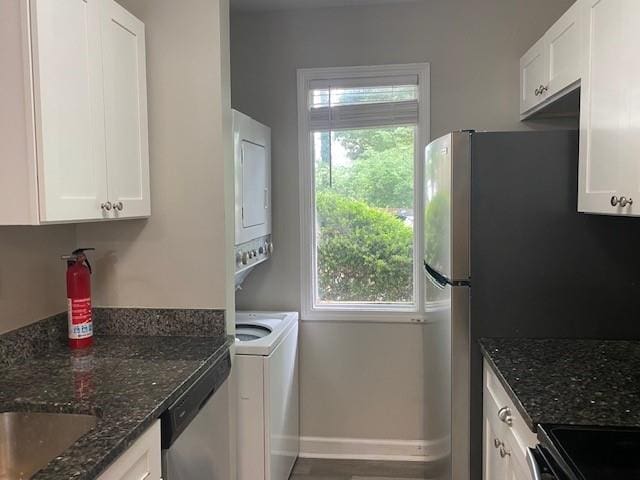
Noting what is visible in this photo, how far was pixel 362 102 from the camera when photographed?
3.06 meters

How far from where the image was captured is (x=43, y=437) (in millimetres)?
1475

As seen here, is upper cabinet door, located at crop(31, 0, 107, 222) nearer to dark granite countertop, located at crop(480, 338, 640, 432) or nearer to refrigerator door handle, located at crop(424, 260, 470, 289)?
refrigerator door handle, located at crop(424, 260, 470, 289)

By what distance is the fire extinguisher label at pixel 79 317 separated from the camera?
1994 millimetres

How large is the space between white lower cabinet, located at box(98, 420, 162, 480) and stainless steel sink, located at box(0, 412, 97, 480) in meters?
0.19

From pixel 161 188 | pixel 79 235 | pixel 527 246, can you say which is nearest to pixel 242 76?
pixel 161 188

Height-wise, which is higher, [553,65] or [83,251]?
[553,65]

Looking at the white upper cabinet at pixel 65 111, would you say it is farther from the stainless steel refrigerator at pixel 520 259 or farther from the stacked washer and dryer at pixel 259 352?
the stainless steel refrigerator at pixel 520 259

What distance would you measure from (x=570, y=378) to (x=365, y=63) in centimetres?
206

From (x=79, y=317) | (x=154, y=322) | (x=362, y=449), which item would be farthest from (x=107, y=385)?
(x=362, y=449)

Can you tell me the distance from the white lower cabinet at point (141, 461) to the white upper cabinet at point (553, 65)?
186 centimetres

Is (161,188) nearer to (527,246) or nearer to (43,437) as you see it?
(43,437)

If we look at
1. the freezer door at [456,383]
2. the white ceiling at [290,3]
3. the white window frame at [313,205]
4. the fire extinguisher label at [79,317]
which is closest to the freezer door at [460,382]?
the freezer door at [456,383]

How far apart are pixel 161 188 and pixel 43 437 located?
3.45 ft

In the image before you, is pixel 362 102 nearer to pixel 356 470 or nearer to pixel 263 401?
pixel 263 401
